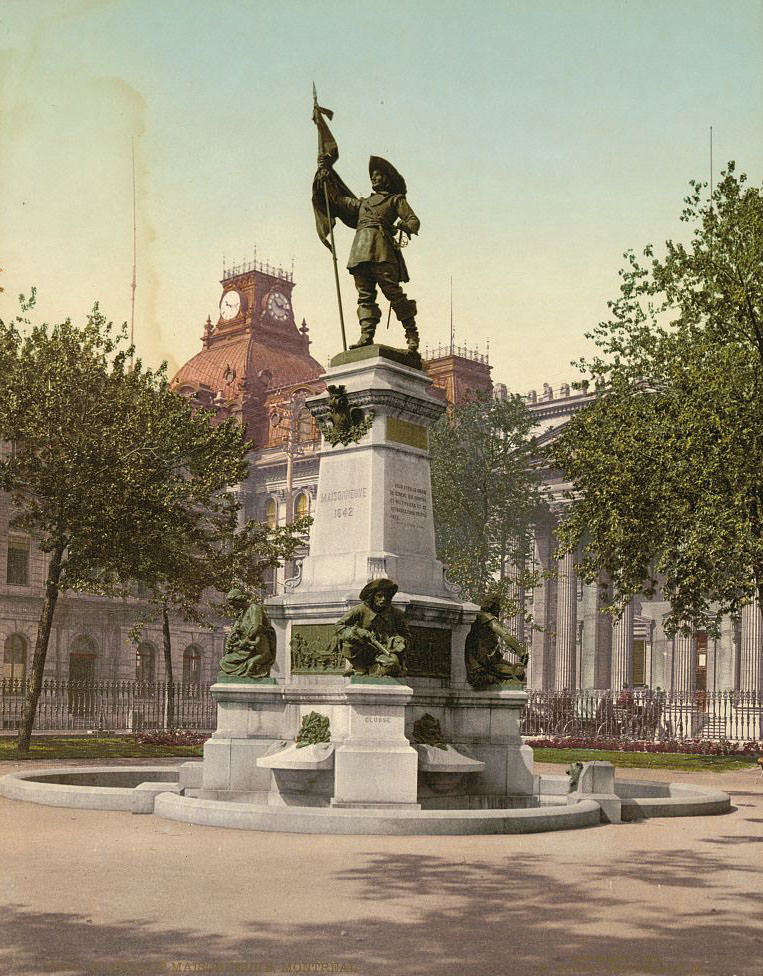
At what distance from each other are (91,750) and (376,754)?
2014cm

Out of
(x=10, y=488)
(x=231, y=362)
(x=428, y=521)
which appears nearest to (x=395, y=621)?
(x=428, y=521)

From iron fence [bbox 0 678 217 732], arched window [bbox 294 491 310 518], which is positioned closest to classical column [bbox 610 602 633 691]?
arched window [bbox 294 491 310 518]

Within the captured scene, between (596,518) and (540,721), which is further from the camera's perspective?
(540,721)

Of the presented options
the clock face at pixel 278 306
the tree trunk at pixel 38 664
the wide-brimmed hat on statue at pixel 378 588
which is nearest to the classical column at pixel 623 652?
the clock face at pixel 278 306

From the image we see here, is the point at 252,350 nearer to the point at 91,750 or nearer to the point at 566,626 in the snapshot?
the point at 566,626

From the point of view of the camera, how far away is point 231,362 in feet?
341

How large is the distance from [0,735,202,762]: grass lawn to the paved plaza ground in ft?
57.1

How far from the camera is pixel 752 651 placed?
56594 millimetres

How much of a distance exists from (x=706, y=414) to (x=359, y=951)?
78.2ft

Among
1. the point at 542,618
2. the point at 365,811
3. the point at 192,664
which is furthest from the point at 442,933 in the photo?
the point at 542,618

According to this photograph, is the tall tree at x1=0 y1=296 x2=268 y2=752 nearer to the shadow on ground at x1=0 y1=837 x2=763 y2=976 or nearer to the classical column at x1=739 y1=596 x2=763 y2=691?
the shadow on ground at x1=0 y1=837 x2=763 y2=976

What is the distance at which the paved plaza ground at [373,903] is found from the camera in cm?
816

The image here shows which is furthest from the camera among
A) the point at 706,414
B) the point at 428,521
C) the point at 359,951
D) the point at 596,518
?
the point at 596,518

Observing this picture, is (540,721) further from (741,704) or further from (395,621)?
(395,621)
